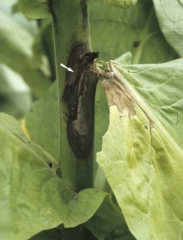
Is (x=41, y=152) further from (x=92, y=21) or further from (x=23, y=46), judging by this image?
(x=23, y=46)

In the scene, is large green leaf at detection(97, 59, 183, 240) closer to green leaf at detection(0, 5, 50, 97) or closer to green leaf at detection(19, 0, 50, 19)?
green leaf at detection(19, 0, 50, 19)

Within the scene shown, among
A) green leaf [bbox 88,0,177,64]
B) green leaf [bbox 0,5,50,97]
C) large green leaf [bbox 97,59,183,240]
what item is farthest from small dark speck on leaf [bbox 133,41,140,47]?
green leaf [bbox 0,5,50,97]

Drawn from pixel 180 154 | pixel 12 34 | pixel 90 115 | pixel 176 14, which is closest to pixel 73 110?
pixel 90 115

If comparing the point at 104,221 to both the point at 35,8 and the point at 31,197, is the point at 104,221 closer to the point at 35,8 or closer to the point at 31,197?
→ the point at 31,197

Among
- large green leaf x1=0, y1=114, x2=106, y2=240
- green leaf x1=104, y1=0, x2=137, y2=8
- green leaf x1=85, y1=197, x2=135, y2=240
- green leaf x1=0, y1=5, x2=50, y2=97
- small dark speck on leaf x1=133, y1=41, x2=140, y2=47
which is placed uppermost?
green leaf x1=104, y1=0, x2=137, y2=8

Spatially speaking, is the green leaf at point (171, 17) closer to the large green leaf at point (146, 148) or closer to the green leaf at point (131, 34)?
the green leaf at point (131, 34)

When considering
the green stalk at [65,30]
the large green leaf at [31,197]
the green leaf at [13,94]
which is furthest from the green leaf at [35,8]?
the green leaf at [13,94]
